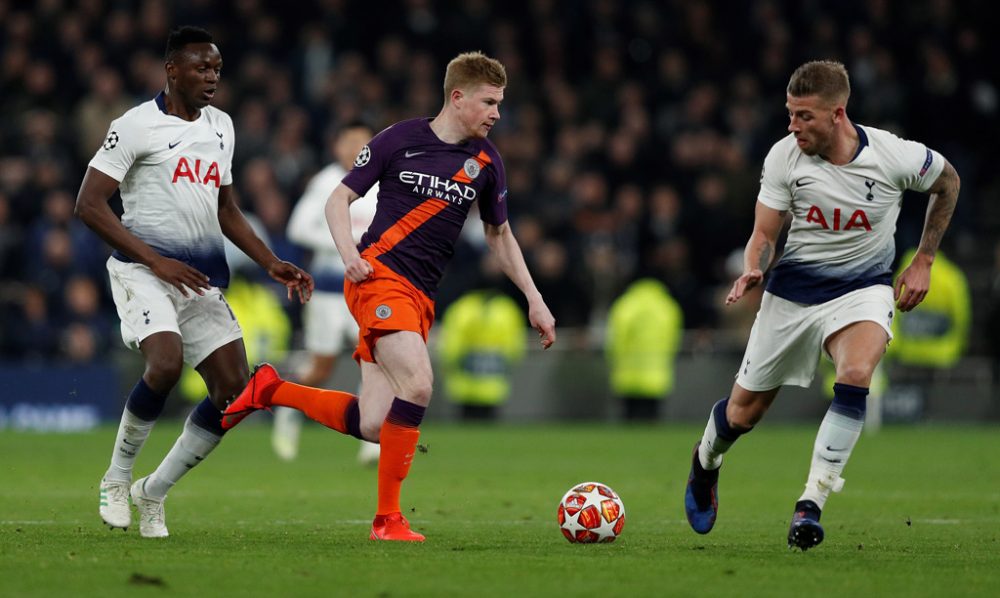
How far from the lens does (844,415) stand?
7.51m

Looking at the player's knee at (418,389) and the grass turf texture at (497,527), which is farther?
the player's knee at (418,389)

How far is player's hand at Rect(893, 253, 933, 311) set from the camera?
782cm

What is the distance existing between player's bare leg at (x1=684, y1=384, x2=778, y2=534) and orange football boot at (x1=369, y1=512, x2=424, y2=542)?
1.52 metres

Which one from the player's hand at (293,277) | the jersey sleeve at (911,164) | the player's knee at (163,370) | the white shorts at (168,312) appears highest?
the jersey sleeve at (911,164)

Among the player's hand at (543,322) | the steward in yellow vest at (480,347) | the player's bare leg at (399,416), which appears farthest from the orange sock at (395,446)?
the steward in yellow vest at (480,347)

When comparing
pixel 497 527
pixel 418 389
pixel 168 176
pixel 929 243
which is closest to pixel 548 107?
pixel 497 527

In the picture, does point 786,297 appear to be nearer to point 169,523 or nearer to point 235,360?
point 235,360

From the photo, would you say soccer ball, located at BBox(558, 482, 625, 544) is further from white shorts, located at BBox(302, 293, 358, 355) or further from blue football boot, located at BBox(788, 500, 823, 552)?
white shorts, located at BBox(302, 293, 358, 355)

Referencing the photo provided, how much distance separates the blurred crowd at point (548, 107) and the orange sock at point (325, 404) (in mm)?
11329

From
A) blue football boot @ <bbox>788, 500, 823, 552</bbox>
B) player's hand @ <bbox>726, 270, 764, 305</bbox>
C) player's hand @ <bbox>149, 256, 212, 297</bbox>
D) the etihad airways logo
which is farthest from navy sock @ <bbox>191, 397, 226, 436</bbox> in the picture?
blue football boot @ <bbox>788, 500, 823, 552</bbox>

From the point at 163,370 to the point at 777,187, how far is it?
307 centimetres

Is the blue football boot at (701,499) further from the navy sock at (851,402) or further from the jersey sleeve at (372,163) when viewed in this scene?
the jersey sleeve at (372,163)

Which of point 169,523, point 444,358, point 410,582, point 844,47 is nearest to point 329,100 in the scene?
point 444,358

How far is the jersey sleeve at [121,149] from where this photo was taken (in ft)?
25.0
